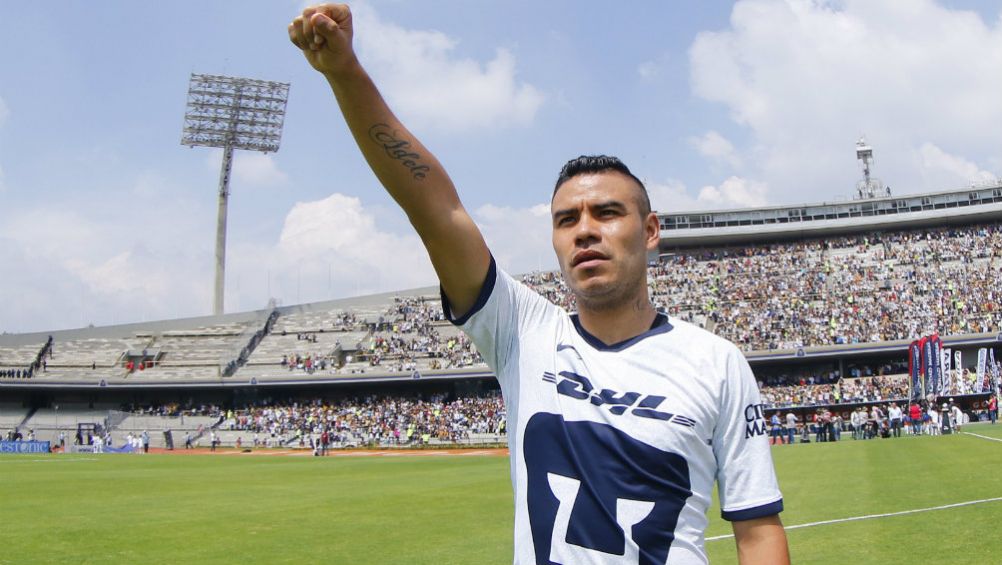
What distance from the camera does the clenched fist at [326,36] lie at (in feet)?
7.27

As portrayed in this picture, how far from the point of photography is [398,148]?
8.02ft

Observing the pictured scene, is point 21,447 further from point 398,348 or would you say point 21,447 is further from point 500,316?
point 500,316

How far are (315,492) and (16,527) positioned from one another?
22.7 ft

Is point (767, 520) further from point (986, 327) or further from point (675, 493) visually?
point (986, 327)

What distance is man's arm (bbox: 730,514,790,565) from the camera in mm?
2500

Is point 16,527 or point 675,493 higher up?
point 675,493

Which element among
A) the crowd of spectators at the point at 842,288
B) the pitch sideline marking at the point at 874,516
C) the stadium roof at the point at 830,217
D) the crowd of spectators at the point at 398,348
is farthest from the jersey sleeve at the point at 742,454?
the stadium roof at the point at 830,217

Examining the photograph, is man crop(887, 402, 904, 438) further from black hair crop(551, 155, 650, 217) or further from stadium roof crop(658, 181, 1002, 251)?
black hair crop(551, 155, 650, 217)

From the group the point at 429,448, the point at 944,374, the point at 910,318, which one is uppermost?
the point at 910,318

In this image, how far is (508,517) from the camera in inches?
516

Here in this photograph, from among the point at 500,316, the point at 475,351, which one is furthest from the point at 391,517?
the point at 475,351

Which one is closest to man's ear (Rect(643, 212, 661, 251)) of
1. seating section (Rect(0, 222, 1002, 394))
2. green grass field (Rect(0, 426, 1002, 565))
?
green grass field (Rect(0, 426, 1002, 565))

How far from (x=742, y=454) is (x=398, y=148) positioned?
1.51 meters

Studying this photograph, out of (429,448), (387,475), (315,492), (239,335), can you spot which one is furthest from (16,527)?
(239,335)
